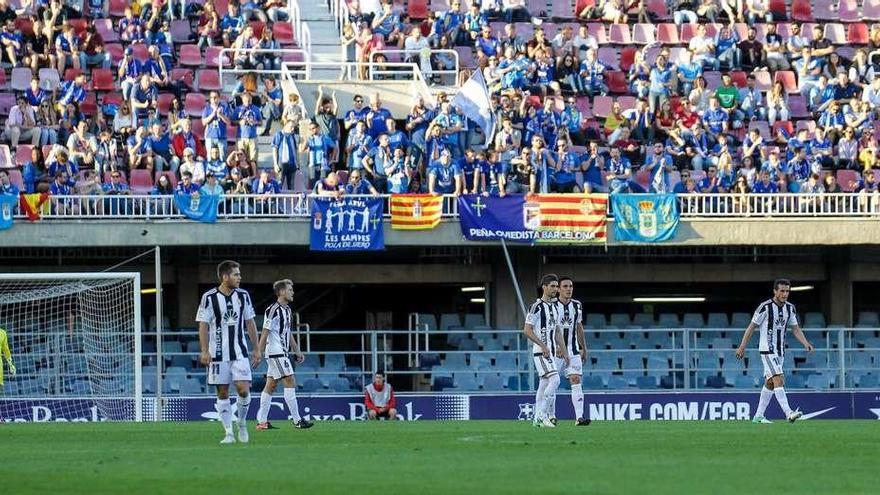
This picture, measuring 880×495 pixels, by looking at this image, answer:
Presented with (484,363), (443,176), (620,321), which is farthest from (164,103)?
(620,321)

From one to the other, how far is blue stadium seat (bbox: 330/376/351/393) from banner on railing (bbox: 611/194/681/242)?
17.2ft

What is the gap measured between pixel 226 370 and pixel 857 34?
2443 cm

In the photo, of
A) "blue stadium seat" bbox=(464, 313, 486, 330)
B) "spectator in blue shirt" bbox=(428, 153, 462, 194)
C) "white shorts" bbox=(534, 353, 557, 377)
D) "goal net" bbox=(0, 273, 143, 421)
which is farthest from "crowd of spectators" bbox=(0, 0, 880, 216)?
"white shorts" bbox=(534, 353, 557, 377)

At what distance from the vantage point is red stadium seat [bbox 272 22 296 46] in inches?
1428

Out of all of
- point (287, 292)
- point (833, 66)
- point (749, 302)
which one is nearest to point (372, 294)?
point (749, 302)

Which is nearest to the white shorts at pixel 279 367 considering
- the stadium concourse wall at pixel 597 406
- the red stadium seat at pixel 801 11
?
the stadium concourse wall at pixel 597 406

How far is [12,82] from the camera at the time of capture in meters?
33.1

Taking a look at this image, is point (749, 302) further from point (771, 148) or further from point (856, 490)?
point (856, 490)

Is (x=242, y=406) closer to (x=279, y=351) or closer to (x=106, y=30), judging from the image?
(x=279, y=351)

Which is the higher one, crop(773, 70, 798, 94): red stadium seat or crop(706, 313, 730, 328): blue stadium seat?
crop(773, 70, 798, 94): red stadium seat

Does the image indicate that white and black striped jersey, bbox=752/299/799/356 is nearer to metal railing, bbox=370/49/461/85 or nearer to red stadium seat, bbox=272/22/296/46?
metal railing, bbox=370/49/461/85

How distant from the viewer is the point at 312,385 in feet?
100

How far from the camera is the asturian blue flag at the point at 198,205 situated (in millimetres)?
29844

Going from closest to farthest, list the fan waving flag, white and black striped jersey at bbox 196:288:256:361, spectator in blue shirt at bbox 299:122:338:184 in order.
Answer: white and black striped jersey at bbox 196:288:256:361 → spectator in blue shirt at bbox 299:122:338:184 → the fan waving flag
